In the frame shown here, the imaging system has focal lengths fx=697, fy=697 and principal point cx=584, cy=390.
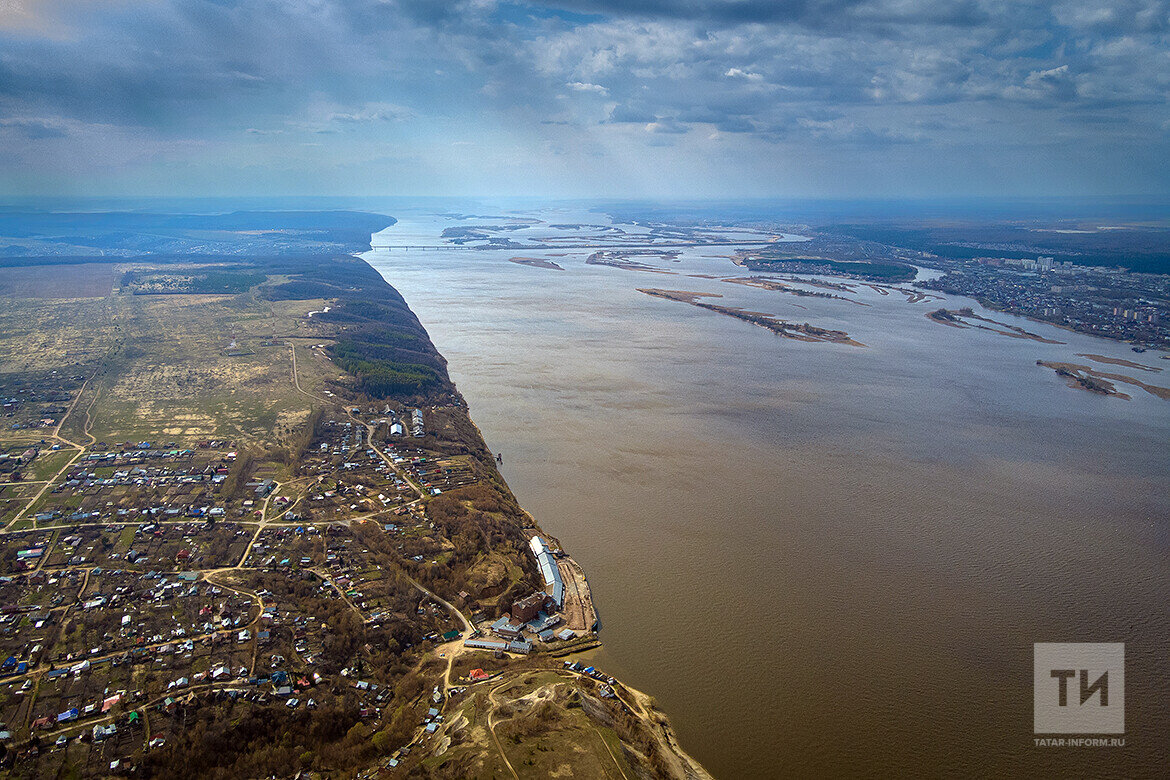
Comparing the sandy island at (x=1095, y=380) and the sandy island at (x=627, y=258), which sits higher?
the sandy island at (x=627, y=258)

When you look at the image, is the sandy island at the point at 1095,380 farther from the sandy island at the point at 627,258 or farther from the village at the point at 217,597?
the sandy island at the point at 627,258

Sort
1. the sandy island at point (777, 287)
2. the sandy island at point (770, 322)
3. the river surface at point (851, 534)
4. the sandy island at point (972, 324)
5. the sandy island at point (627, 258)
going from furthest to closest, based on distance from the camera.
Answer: the sandy island at point (627, 258)
the sandy island at point (777, 287)
the sandy island at point (972, 324)
the sandy island at point (770, 322)
the river surface at point (851, 534)

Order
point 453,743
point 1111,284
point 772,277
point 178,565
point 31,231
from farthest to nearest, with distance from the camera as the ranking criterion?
point 31,231 → point 772,277 → point 1111,284 → point 178,565 → point 453,743

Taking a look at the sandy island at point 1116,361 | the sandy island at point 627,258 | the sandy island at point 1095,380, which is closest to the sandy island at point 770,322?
the sandy island at point 1095,380

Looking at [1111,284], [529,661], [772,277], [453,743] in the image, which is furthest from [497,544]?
[1111,284]

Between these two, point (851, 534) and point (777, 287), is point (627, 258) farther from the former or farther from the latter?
point (851, 534)

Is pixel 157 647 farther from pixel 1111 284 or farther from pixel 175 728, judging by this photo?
pixel 1111 284
